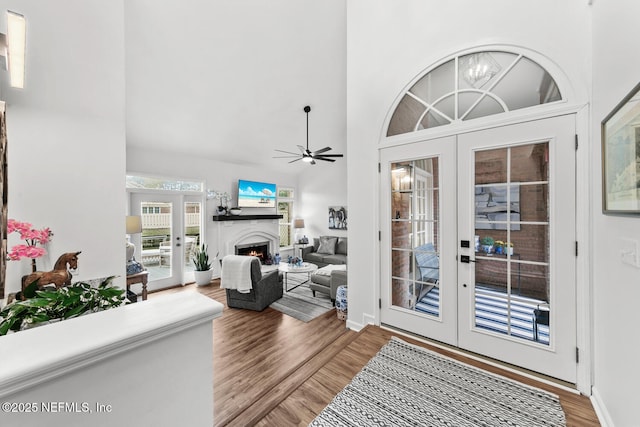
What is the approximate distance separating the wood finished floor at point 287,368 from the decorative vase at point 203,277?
177 cm

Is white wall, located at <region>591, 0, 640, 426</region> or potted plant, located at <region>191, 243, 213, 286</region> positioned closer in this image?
white wall, located at <region>591, 0, 640, 426</region>

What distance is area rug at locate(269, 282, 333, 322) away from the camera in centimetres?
381

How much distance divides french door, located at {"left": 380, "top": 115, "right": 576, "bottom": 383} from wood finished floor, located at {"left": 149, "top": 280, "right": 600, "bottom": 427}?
0.86 feet

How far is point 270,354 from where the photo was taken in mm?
2736

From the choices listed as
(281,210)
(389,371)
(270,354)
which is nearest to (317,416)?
(389,371)

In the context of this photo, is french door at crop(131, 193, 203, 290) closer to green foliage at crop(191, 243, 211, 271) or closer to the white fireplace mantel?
green foliage at crop(191, 243, 211, 271)

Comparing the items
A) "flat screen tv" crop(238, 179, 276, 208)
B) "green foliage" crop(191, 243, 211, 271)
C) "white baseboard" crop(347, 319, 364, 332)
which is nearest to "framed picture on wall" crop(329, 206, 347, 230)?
"flat screen tv" crop(238, 179, 276, 208)

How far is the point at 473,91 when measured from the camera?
2.09 meters

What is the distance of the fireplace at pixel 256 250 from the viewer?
6.18 meters

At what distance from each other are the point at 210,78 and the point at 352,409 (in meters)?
4.32

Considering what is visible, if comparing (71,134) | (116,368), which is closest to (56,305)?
(116,368)

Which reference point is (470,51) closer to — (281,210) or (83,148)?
(83,148)

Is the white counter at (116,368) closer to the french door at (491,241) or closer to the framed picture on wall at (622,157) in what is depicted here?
the framed picture on wall at (622,157)

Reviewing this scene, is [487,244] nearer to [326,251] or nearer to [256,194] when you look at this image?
[326,251]
